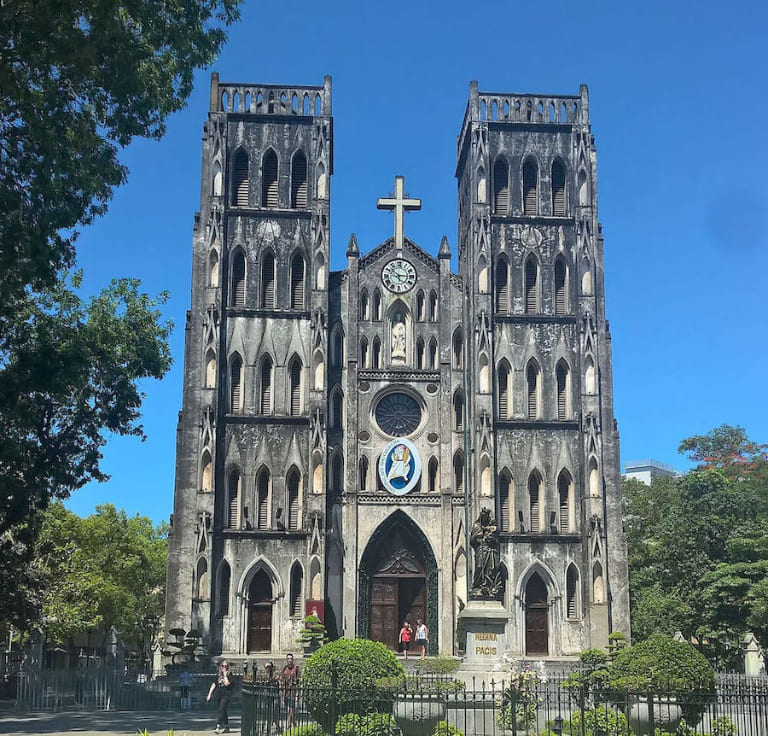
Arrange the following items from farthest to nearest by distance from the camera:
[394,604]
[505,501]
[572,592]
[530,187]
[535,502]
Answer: [530,187], [535,502], [505,501], [394,604], [572,592]

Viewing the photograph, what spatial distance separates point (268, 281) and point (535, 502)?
1361cm

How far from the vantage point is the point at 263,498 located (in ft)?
135

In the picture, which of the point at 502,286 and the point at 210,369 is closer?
the point at 210,369

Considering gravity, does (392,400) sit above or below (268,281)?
below

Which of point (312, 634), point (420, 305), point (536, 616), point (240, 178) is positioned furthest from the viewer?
point (240, 178)

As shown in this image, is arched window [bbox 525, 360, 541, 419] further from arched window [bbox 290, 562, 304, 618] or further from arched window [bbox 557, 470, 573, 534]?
arched window [bbox 290, 562, 304, 618]

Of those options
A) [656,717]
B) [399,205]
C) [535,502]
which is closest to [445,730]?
[656,717]

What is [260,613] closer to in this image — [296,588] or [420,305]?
[296,588]

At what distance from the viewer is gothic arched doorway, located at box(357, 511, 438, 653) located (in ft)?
135

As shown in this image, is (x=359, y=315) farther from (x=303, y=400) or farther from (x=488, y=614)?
(x=488, y=614)

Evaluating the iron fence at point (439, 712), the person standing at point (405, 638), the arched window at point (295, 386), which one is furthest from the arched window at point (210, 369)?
the iron fence at point (439, 712)

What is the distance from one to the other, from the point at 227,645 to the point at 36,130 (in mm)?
26211

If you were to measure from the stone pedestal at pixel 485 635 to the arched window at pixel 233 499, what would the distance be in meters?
19.4

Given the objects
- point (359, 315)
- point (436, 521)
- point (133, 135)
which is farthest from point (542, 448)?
point (133, 135)
